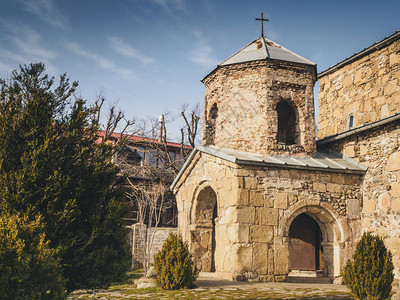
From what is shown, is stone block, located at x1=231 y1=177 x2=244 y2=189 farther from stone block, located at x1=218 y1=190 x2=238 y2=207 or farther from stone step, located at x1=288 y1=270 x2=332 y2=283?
stone step, located at x1=288 y1=270 x2=332 y2=283

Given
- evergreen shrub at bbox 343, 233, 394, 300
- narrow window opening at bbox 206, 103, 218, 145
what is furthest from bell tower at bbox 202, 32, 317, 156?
evergreen shrub at bbox 343, 233, 394, 300

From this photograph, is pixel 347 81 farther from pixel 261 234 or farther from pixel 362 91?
pixel 261 234

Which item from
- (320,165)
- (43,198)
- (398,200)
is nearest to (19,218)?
(43,198)

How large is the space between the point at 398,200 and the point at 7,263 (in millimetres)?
8137

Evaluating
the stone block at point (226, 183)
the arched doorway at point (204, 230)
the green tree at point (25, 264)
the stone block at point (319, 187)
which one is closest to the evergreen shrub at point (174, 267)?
the stone block at point (226, 183)

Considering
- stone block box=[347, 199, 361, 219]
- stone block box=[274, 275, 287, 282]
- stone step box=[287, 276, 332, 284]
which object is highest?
stone block box=[347, 199, 361, 219]

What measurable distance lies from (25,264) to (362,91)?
11062mm

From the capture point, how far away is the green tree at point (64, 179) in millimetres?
6020

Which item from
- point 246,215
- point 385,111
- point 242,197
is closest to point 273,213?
point 246,215

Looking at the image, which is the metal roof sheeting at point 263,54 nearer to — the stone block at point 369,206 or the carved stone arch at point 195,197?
the carved stone arch at point 195,197

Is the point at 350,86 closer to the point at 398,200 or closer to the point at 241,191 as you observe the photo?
the point at 398,200

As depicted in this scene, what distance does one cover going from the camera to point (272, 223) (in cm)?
955

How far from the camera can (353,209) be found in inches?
401

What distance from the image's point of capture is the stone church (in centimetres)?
948
